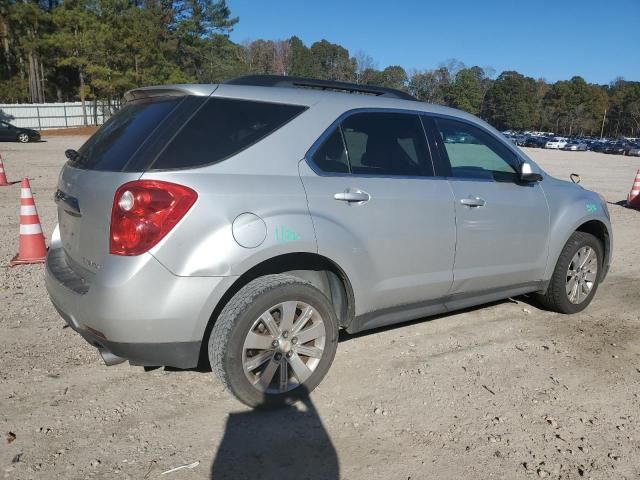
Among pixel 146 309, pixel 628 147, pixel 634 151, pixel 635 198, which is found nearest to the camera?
Answer: pixel 146 309

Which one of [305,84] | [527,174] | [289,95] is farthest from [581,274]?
[289,95]

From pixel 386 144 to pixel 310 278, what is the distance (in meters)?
1.04

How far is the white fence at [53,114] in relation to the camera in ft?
140

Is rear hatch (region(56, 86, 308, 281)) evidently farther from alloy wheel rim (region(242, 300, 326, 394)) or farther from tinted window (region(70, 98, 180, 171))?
alloy wheel rim (region(242, 300, 326, 394))

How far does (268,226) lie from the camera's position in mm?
2949

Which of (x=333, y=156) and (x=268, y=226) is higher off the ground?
(x=333, y=156)

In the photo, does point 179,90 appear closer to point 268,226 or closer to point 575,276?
point 268,226

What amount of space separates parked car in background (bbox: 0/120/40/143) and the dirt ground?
3105 cm

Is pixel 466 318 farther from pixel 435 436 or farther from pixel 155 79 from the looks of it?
pixel 155 79

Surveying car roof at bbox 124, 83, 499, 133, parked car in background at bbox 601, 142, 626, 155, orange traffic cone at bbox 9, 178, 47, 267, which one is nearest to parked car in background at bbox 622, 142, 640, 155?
parked car in background at bbox 601, 142, 626, 155

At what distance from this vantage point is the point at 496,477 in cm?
262

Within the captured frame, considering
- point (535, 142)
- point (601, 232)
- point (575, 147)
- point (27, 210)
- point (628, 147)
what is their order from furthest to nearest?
point (535, 142)
point (575, 147)
point (628, 147)
point (27, 210)
point (601, 232)

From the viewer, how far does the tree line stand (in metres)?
44.0

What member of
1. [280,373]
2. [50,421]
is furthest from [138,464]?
[280,373]
